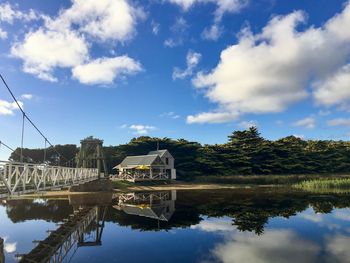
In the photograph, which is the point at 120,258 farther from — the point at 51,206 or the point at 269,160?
the point at 269,160

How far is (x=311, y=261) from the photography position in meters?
12.6

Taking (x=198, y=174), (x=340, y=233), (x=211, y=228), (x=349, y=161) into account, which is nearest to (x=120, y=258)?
(x=211, y=228)

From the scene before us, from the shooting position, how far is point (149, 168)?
59.2 metres

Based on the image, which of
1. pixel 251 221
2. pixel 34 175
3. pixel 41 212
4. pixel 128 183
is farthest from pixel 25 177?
pixel 128 183

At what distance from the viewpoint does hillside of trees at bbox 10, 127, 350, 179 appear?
67.0 m

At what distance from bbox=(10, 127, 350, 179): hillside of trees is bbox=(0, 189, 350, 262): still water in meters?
37.6

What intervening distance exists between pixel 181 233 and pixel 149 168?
41.1 metres

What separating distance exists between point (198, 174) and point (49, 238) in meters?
50.2

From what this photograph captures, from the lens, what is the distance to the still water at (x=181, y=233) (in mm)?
13930

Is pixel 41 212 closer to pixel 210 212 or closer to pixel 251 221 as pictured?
pixel 210 212

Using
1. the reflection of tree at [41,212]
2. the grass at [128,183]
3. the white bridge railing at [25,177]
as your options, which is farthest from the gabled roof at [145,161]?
the white bridge railing at [25,177]

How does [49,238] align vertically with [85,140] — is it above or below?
below

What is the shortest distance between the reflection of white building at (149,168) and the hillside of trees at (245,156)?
132 inches

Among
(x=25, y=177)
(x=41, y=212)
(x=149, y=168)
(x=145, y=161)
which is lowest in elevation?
(x=41, y=212)
